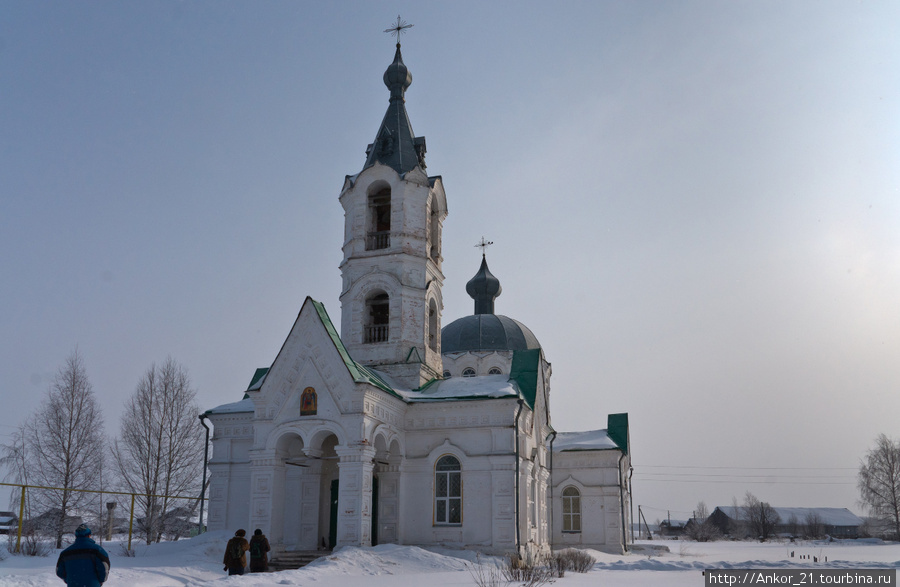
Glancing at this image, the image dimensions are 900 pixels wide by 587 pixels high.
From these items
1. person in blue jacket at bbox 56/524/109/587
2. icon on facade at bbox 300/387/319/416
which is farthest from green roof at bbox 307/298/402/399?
person in blue jacket at bbox 56/524/109/587

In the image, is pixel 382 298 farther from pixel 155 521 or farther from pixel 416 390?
pixel 155 521

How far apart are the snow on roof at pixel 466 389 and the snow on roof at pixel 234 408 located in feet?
16.1

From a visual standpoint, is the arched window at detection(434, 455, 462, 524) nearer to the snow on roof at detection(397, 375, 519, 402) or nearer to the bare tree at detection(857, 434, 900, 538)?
the snow on roof at detection(397, 375, 519, 402)

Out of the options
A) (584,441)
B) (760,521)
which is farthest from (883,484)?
(584,441)

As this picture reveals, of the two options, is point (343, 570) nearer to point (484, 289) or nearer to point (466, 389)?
point (466, 389)

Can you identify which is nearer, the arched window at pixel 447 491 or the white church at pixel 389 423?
the white church at pixel 389 423

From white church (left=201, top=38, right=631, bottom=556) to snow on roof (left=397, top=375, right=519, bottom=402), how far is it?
0.23 ft

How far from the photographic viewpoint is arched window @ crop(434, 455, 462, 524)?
19.9 metres

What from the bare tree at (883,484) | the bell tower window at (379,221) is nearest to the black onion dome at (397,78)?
the bell tower window at (379,221)

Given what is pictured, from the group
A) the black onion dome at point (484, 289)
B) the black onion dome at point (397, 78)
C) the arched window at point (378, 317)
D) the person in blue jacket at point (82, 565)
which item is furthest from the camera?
the black onion dome at point (484, 289)

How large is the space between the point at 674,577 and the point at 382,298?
41.7 feet

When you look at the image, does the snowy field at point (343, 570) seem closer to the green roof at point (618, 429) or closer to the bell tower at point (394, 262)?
the bell tower at point (394, 262)

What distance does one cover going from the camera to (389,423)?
19.9 m

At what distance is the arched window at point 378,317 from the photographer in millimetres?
23656
